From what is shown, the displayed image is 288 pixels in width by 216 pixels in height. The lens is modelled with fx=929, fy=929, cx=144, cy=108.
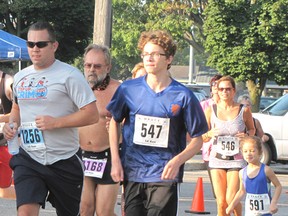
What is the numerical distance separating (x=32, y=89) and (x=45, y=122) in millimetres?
305

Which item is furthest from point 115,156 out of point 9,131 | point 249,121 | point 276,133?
point 276,133

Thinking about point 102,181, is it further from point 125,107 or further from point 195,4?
point 195,4

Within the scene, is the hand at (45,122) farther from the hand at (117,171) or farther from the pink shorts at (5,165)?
the pink shorts at (5,165)

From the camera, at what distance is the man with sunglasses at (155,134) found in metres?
6.63

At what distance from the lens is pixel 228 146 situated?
10398mm

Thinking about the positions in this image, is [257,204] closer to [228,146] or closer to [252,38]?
[228,146]

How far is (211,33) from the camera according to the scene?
33.6 m

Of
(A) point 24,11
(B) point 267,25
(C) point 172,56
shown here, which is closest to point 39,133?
(C) point 172,56

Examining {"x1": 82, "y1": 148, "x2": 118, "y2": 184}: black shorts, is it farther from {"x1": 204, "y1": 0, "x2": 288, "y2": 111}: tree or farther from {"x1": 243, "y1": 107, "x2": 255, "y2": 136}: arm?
{"x1": 204, "y1": 0, "x2": 288, "y2": 111}: tree

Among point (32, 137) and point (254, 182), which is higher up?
point (32, 137)

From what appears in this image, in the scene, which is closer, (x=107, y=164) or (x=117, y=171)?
(x=117, y=171)

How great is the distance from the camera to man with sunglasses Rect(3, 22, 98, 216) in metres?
6.90

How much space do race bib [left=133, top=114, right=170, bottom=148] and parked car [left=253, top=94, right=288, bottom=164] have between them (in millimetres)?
13366

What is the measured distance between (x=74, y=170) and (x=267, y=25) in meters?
25.7
